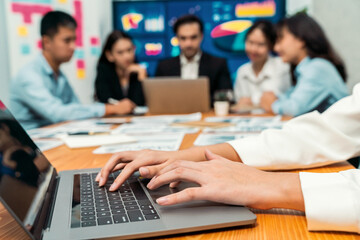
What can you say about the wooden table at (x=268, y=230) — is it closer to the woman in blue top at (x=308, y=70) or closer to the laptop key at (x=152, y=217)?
the laptop key at (x=152, y=217)

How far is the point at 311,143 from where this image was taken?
76 cm

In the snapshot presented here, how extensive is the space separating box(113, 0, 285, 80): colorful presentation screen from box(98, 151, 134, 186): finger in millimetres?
3715

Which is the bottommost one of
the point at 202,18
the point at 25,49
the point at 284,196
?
the point at 284,196

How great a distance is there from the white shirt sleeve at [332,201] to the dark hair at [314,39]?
193 centimetres

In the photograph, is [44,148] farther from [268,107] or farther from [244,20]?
[244,20]

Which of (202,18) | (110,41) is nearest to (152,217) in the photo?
(110,41)

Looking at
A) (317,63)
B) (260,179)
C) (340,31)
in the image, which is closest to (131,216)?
(260,179)

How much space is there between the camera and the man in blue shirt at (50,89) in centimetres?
201

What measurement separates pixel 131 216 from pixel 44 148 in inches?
27.6

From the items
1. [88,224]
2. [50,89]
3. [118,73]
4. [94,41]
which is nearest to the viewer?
[88,224]

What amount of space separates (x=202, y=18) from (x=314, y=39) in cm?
210

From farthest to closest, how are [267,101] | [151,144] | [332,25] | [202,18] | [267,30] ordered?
1. [202,18]
2. [332,25]
3. [267,30]
4. [267,101]
5. [151,144]

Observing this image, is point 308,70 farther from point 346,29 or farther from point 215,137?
point 346,29

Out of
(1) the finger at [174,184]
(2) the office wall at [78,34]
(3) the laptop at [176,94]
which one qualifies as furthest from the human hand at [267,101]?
(2) the office wall at [78,34]
